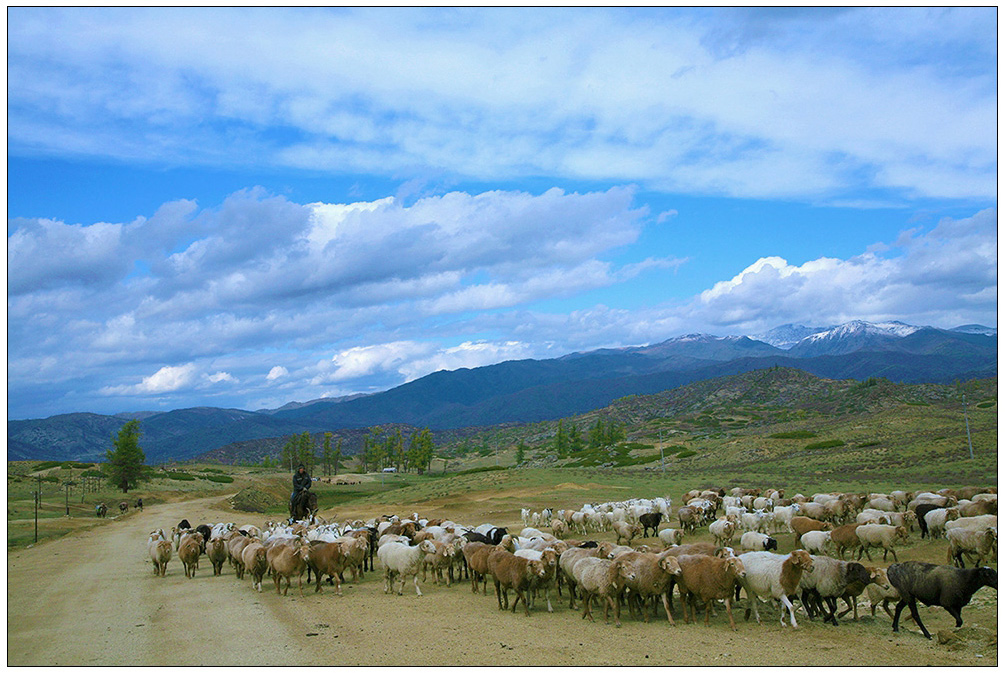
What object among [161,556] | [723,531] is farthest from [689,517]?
[161,556]

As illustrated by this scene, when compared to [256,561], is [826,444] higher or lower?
lower

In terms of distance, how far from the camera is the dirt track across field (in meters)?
10.1

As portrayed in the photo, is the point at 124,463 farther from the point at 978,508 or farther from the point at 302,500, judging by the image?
the point at 978,508

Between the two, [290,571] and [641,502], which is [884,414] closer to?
[641,502]

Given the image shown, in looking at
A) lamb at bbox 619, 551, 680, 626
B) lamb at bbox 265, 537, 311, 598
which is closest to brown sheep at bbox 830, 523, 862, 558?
lamb at bbox 619, 551, 680, 626

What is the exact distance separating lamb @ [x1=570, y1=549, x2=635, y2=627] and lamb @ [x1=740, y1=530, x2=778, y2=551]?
20.6ft

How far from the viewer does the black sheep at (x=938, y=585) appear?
10.6 m

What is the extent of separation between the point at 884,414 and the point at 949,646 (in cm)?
→ 8223

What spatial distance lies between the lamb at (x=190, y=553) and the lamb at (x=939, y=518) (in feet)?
73.6

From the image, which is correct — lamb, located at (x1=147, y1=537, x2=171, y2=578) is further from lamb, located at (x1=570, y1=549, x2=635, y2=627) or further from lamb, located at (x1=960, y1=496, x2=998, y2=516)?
lamb, located at (x1=960, y1=496, x2=998, y2=516)

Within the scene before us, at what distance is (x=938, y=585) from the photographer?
10.7 m

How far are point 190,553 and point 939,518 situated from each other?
74.8ft

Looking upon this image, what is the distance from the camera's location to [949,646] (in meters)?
10.2

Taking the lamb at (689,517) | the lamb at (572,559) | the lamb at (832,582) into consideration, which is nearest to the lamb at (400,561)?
the lamb at (572,559)
